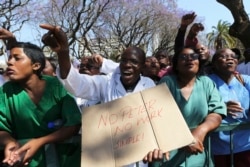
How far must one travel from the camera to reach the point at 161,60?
6.62m

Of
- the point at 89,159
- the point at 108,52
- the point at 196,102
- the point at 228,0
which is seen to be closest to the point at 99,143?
the point at 89,159

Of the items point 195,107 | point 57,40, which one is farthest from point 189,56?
point 57,40

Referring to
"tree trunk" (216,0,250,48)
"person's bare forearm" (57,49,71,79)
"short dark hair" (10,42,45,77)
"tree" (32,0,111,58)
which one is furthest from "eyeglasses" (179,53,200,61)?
"tree" (32,0,111,58)

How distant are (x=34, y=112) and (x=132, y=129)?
24.2 inches

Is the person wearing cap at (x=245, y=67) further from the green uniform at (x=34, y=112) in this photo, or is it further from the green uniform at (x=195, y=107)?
the green uniform at (x=34, y=112)

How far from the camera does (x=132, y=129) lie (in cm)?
270

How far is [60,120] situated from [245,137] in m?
1.47

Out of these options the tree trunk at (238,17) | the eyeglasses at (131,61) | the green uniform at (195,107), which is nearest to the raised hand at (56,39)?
the eyeglasses at (131,61)

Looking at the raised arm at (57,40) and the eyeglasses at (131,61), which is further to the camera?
the eyeglasses at (131,61)

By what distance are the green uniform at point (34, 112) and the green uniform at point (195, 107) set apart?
72 centimetres

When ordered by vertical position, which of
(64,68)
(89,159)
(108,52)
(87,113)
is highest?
(64,68)

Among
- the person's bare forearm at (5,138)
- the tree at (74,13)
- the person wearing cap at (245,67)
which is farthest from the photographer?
the tree at (74,13)

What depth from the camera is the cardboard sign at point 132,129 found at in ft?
8.61

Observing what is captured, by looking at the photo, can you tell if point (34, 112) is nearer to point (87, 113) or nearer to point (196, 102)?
point (87, 113)
